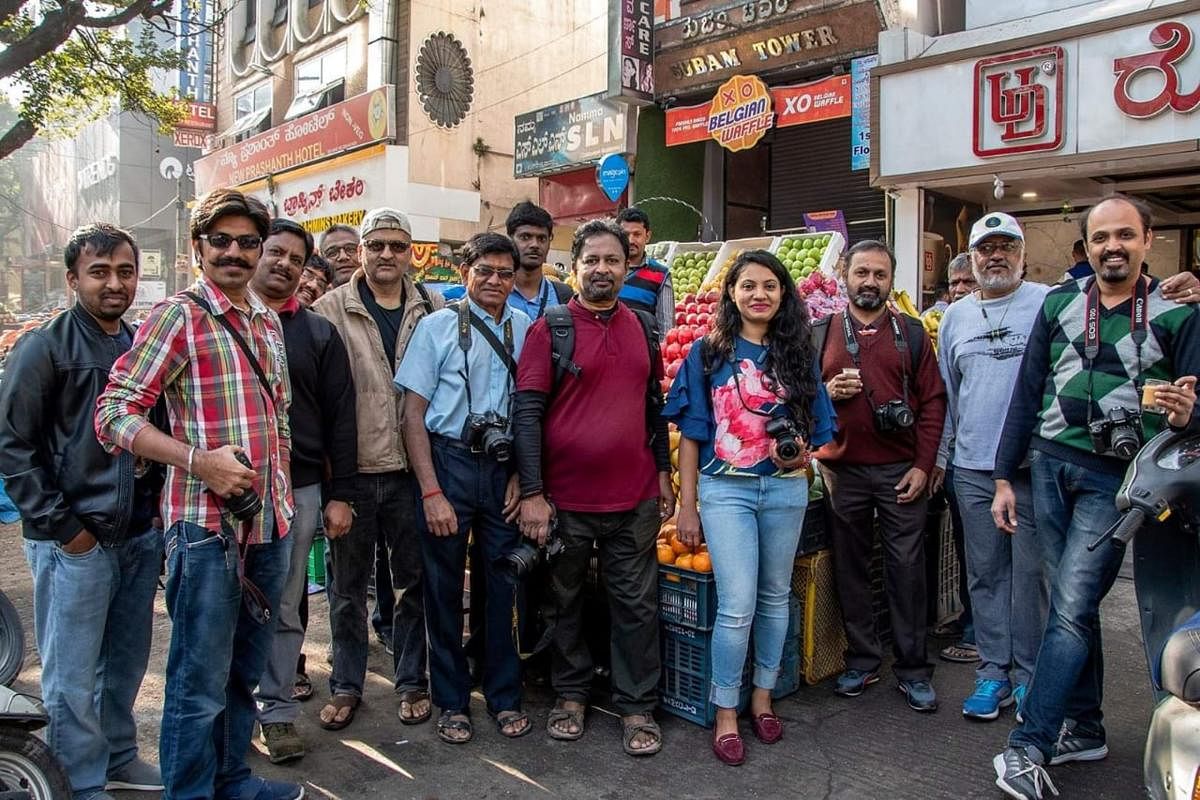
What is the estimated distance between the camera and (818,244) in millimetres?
7211

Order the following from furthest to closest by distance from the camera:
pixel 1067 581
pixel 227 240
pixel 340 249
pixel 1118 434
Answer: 1. pixel 340 249
2. pixel 1067 581
3. pixel 1118 434
4. pixel 227 240

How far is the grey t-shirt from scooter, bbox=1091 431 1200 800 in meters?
1.04

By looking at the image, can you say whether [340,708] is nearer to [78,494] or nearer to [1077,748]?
[78,494]

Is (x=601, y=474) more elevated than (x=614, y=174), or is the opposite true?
(x=614, y=174)

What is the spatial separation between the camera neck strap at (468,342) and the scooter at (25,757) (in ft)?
6.11

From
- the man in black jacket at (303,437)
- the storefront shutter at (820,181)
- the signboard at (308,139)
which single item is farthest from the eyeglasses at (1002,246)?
the signboard at (308,139)

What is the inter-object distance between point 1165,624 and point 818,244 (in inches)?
189

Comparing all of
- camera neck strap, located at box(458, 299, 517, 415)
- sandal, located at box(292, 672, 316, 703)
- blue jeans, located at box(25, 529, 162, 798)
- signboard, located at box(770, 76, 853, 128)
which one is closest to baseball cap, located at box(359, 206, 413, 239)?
camera neck strap, located at box(458, 299, 517, 415)

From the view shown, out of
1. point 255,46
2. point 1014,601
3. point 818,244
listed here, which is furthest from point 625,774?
point 255,46

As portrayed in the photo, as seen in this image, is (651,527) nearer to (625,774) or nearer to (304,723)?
(625,774)

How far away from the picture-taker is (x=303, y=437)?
364 cm

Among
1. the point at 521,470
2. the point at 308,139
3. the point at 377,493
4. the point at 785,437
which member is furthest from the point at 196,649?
the point at 308,139

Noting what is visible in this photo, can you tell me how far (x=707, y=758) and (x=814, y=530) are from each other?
126 centimetres

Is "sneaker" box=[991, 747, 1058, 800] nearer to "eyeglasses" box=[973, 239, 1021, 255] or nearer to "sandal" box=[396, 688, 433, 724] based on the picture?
"eyeglasses" box=[973, 239, 1021, 255]
